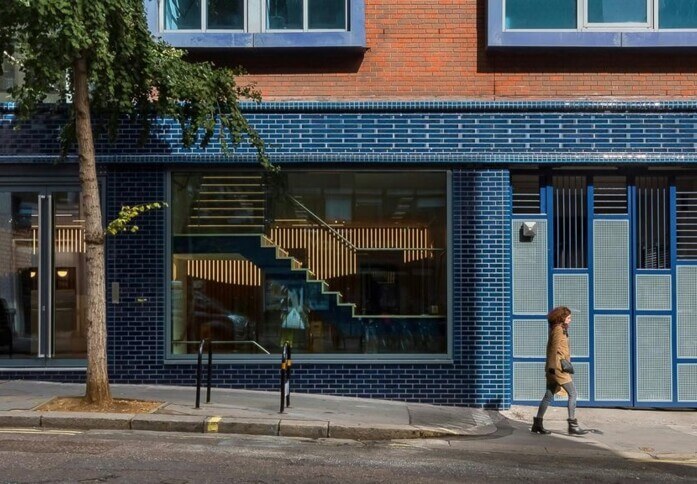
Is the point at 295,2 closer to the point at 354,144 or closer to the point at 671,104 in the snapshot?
the point at 354,144

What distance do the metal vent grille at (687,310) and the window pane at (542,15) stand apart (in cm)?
392

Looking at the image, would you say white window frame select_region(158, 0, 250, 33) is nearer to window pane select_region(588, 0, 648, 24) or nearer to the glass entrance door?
the glass entrance door

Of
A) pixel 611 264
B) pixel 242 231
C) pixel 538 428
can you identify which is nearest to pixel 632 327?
pixel 611 264

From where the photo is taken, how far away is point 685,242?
1426cm

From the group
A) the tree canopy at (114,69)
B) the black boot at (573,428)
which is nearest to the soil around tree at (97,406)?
the tree canopy at (114,69)

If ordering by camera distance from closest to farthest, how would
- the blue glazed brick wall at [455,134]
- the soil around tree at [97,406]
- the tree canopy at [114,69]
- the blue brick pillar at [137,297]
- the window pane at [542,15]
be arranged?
the tree canopy at [114,69] < the soil around tree at [97,406] < the blue glazed brick wall at [455,134] < the blue brick pillar at [137,297] < the window pane at [542,15]

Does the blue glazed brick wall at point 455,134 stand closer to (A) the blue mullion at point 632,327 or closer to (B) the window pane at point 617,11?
(A) the blue mullion at point 632,327

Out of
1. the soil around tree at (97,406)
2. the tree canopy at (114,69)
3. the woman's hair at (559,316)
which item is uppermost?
the tree canopy at (114,69)

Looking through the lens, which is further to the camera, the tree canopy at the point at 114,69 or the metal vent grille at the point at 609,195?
the metal vent grille at the point at 609,195

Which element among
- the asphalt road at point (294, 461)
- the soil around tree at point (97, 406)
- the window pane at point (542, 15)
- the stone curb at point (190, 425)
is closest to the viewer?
the asphalt road at point (294, 461)

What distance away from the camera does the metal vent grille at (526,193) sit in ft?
46.9

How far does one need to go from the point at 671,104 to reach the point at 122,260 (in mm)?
8065

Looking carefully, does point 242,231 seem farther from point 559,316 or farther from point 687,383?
point 687,383

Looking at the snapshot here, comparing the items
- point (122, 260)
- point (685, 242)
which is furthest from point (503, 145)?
point (122, 260)
